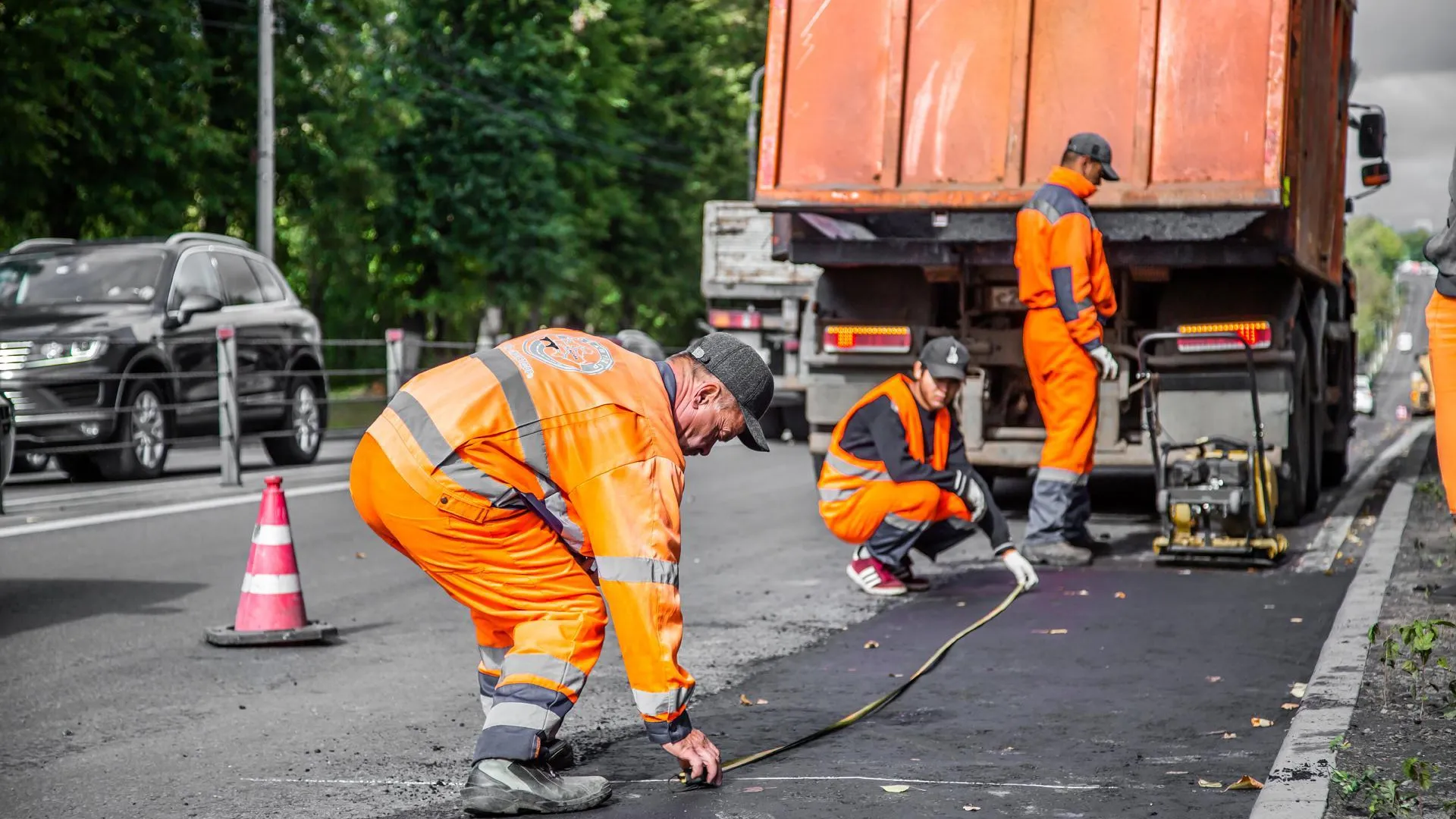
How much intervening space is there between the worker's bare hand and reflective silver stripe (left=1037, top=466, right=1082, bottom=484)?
518 centimetres

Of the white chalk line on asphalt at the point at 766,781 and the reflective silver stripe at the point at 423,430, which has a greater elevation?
the reflective silver stripe at the point at 423,430

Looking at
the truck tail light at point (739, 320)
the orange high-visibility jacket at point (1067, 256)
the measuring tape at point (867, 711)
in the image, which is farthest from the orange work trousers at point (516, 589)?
the truck tail light at point (739, 320)

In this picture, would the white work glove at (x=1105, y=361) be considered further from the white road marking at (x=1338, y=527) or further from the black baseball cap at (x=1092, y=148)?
the white road marking at (x=1338, y=527)

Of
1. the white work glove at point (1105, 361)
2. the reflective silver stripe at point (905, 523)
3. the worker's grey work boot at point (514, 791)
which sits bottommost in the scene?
the worker's grey work boot at point (514, 791)

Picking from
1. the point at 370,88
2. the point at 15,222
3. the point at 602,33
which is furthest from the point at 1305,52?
the point at 602,33

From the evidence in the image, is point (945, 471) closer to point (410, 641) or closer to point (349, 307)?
point (410, 641)

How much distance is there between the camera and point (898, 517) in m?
8.27

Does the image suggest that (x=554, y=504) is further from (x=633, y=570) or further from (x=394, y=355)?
(x=394, y=355)

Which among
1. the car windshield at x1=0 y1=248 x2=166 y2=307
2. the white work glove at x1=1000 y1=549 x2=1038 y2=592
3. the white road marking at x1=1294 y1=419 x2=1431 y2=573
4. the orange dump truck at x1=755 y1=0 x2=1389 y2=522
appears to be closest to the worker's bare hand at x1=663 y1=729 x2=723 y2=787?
the white work glove at x1=1000 y1=549 x2=1038 y2=592

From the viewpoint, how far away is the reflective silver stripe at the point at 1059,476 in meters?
9.20

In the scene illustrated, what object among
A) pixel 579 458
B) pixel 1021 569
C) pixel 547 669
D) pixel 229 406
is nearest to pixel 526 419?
pixel 579 458

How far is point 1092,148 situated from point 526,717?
5.48 metres

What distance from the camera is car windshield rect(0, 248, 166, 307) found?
14969 millimetres

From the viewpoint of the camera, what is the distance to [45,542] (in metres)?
10.2
